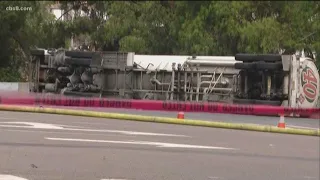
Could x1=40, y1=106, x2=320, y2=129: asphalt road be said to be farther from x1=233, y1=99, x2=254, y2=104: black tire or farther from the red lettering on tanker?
the red lettering on tanker

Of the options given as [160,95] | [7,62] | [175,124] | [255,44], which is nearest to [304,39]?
[255,44]

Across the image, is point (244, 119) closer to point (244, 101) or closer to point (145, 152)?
point (244, 101)

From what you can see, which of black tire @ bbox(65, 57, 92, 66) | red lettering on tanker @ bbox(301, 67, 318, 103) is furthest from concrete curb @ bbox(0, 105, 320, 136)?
red lettering on tanker @ bbox(301, 67, 318, 103)

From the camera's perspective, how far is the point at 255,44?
811 inches

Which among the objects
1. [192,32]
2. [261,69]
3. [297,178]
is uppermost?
[192,32]

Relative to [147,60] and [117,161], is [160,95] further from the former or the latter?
[117,161]

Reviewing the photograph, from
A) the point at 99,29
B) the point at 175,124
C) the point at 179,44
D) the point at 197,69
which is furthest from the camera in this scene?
the point at 99,29

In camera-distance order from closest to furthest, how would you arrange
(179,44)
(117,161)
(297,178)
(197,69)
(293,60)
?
1. (297,178)
2. (117,161)
3. (293,60)
4. (197,69)
5. (179,44)

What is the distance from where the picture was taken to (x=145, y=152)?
961cm

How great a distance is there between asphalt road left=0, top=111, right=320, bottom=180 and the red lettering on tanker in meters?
5.85

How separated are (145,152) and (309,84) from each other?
1095cm

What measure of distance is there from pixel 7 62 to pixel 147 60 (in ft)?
41.5

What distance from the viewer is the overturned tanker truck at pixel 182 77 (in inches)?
736

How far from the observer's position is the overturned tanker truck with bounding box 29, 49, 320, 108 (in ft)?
61.3
